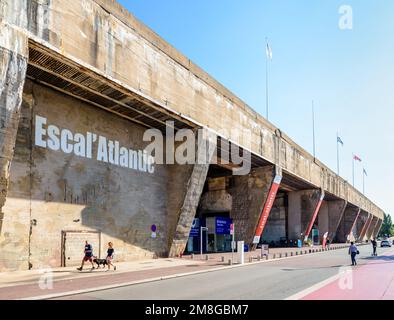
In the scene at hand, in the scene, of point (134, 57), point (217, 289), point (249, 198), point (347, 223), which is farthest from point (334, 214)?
point (217, 289)

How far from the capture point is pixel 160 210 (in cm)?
2817

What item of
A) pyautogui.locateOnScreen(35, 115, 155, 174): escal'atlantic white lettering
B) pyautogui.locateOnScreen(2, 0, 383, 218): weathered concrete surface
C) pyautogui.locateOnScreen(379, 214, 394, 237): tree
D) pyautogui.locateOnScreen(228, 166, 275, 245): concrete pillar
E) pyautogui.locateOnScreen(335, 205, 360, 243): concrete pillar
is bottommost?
pyautogui.locateOnScreen(379, 214, 394, 237): tree

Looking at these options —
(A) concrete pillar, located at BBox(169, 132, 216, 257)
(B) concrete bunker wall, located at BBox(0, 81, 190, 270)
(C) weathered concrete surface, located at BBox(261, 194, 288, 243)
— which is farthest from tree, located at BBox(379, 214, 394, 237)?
(B) concrete bunker wall, located at BBox(0, 81, 190, 270)

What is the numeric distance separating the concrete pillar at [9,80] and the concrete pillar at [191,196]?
1424cm

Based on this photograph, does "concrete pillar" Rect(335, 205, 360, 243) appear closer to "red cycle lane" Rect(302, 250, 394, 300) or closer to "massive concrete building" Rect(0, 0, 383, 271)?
"massive concrete building" Rect(0, 0, 383, 271)

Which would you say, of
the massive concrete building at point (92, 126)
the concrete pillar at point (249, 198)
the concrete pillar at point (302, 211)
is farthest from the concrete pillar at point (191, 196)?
the concrete pillar at point (302, 211)

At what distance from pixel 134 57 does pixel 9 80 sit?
7.79 m

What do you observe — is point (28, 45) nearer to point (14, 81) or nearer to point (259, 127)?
point (14, 81)

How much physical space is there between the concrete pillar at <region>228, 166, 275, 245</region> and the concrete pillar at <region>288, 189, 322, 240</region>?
18623 mm

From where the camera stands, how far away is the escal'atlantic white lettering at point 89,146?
1988 centimetres

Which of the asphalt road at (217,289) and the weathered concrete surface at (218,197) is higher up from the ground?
the weathered concrete surface at (218,197)

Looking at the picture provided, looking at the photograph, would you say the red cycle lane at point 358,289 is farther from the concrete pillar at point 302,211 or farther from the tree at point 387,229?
the tree at point 387,229

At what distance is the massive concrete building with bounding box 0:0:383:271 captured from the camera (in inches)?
626

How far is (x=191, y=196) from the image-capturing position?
28000 mm
